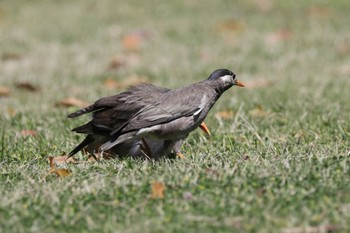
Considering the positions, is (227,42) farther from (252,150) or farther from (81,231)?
(81,231)

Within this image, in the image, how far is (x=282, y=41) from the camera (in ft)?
40.6

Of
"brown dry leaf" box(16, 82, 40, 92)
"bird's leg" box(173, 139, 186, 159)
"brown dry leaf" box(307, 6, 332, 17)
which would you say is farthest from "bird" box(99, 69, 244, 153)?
"brown dry leaf" box(307, 6, 332, 17)

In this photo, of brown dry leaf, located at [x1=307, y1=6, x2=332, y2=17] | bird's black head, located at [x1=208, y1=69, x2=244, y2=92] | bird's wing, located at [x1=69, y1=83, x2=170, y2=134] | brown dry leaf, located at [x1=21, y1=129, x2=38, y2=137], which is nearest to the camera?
bird's wing, located at [x1=69, y1=83, x2=170, y2=134]

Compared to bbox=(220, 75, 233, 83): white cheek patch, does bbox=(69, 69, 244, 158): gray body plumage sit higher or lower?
lower

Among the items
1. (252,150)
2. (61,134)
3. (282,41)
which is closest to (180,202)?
(252,150)

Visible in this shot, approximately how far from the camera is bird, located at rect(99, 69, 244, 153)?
5516mm

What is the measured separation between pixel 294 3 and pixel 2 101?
7891 mm

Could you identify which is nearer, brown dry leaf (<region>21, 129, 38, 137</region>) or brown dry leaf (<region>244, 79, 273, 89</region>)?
brown dry leaf (<region>21, 129, 38, 137</region>)

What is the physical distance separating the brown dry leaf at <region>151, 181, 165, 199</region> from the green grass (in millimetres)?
37

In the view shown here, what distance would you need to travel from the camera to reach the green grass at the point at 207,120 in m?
4.15

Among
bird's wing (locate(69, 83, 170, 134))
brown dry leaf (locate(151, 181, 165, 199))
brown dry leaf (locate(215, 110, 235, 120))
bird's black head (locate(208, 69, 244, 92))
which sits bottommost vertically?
brown dry leaf (locate(215, 110, 235, 120))

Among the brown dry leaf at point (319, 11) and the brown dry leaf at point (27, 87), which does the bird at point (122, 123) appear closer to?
the brown dry leaf at point (27, 87)

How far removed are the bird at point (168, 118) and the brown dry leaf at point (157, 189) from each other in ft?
3.45

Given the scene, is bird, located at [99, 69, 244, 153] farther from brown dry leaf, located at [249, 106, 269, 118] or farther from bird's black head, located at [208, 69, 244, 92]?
brown dry leaf, located at [249, 106, 269, 118]
